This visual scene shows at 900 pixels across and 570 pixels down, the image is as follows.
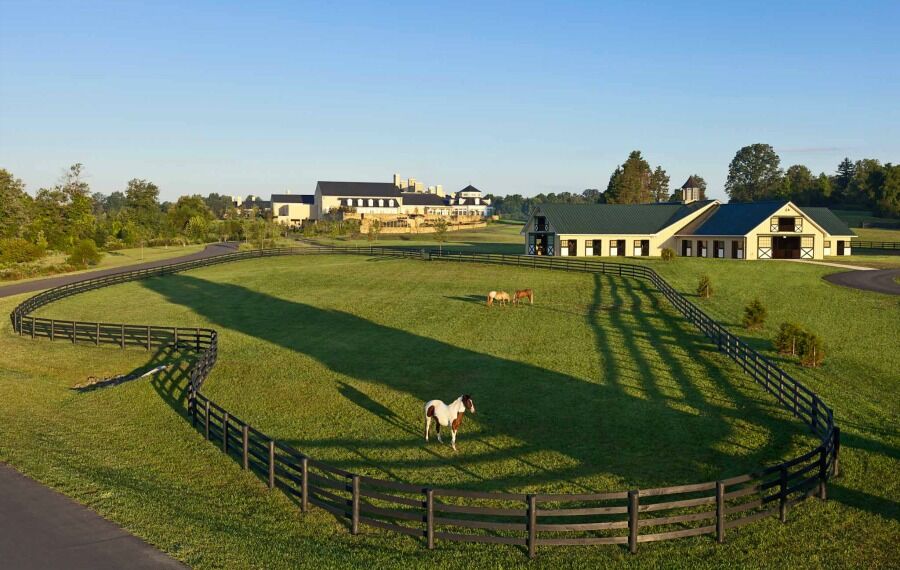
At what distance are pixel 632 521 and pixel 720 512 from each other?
1784 millimetres

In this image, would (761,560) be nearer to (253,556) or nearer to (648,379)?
(253,556)

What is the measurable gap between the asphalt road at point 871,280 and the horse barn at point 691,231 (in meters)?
10.3

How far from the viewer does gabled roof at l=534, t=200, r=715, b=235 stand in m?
71.6

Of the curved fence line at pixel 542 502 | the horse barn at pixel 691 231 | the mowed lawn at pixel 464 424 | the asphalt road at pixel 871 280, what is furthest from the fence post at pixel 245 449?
the horse barn at pixel 691 231

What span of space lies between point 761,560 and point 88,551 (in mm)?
11555

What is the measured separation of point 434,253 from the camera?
74812 mm

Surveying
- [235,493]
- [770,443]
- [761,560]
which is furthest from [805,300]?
[235,493]

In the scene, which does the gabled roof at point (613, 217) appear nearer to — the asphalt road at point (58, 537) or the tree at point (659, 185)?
the asphalt road at point (58, 537)

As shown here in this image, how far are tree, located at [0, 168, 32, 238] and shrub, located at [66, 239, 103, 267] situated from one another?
1785 centimetres

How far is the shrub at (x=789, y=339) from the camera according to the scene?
28.3 metres

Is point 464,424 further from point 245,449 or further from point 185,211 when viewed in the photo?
point 185,211

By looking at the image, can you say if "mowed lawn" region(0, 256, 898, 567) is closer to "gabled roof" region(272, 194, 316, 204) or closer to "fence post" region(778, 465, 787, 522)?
"fence post" region(778, 465, 787, 522)

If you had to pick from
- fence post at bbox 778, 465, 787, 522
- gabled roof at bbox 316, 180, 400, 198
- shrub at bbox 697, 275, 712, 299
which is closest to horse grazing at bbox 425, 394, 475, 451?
fence post at bbox 778, 465, 787, 522

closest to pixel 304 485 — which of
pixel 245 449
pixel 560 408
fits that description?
pixel 245 449
